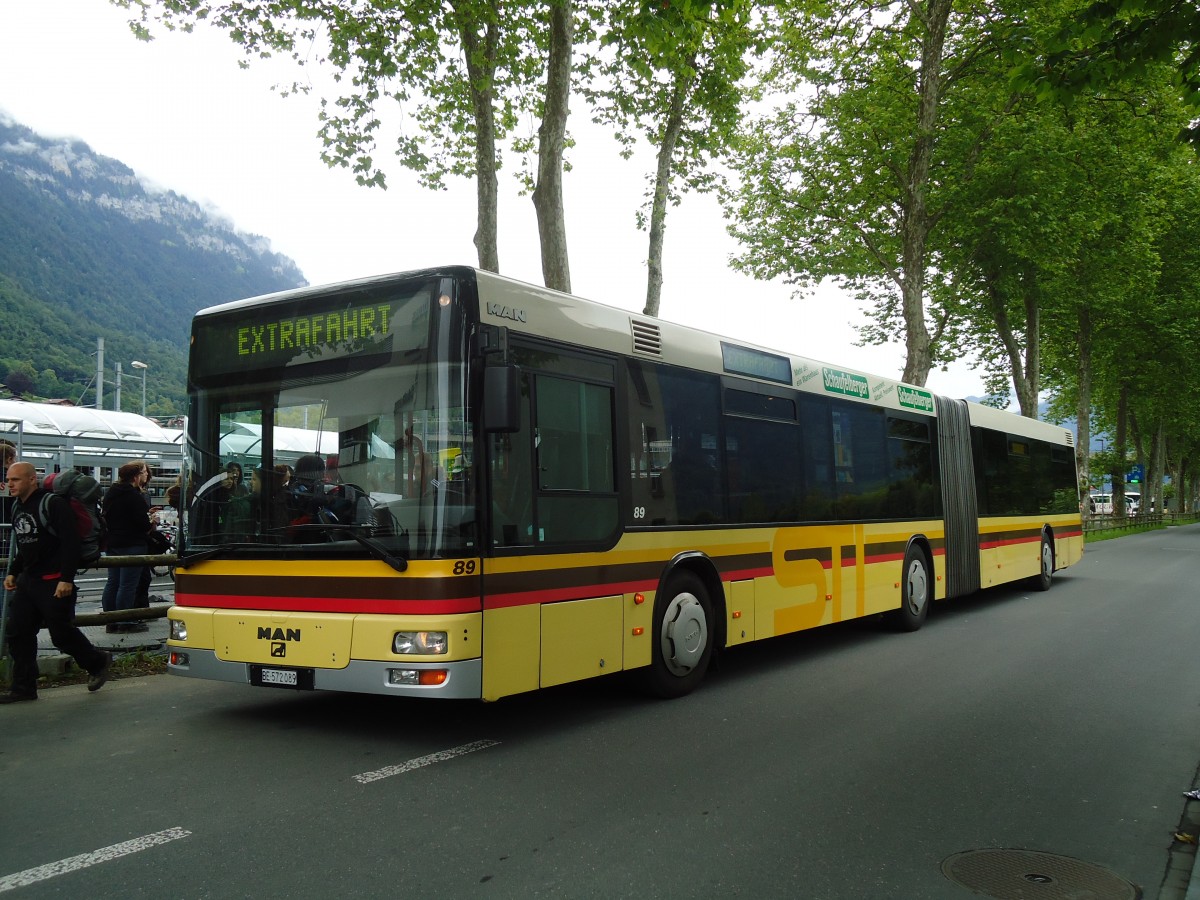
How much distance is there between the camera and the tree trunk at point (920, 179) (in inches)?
928

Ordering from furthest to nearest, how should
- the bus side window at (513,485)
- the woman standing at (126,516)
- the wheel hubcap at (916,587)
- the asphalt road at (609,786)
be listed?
1. the wheel hubcap at (916,587)
2. the woman standing at (126,516)
3. the bus side window at (513,485)
4. the asphalt road at (609,786)

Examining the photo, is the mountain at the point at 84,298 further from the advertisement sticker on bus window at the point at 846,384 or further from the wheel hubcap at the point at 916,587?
the wheel hubcap at the point at 916,587

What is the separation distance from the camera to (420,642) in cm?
602

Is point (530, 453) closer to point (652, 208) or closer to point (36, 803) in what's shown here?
point (36, 803)

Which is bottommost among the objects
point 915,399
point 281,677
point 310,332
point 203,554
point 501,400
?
point 281,677

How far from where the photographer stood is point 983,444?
589 inches

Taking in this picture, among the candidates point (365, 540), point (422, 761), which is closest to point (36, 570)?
point (365, 540)

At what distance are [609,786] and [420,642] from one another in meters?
1.40

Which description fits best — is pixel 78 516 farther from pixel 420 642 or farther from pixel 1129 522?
pixel 1129 522

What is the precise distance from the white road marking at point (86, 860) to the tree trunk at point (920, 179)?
877 inches

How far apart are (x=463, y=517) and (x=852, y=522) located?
5.96m

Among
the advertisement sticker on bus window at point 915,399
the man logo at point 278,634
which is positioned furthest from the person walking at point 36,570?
the advertisement sticker on bus window at point 915,399

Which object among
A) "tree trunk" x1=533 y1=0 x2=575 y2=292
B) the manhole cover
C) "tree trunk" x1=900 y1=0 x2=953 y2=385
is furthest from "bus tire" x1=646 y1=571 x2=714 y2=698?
"tree trunk" x1=900 y1=0 x2=953 y2=385

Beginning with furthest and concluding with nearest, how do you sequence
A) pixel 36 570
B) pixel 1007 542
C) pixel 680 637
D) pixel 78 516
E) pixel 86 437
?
1. pixel 86 437
2. pixel 1007 542
3. pixel 680 637
4. pixel 78 516
5. pixel 36 570
